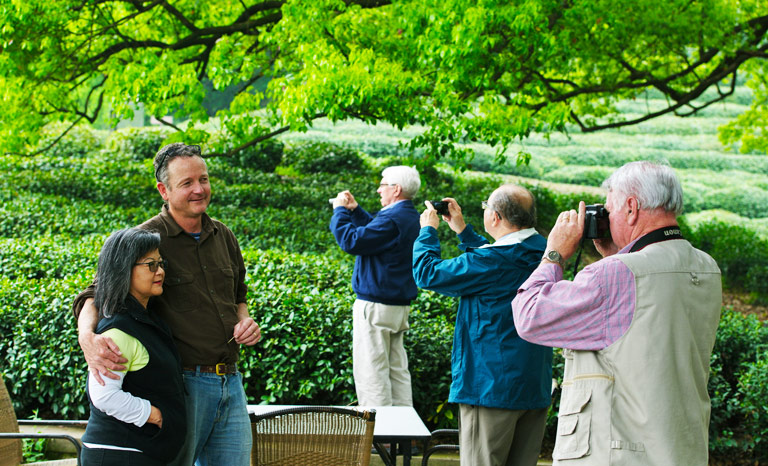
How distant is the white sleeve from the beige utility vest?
147 cm

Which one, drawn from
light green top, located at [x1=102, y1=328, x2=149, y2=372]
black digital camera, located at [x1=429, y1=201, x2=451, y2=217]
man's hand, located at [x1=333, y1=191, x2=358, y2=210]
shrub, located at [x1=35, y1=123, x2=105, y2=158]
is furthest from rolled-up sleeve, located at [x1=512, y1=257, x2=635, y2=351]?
shrub, located at [x1=35, y1=123, x2=105, y2=158]

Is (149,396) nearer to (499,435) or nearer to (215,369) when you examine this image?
(215,369)

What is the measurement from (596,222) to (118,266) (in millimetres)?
1731

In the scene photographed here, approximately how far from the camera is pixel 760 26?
9992mm

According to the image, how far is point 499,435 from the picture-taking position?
3.46 meters

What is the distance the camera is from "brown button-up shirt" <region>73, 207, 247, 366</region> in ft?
9.29

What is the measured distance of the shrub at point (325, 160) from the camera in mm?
14812

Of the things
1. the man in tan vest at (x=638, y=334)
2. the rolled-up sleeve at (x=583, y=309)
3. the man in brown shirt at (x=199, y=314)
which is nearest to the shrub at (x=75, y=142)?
the man in brown shirt at (x=199, y=314)

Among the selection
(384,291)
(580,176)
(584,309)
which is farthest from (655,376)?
(580,176)

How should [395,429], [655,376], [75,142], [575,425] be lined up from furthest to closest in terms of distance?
1. [75,142]
2. [395,429]
3. [575,425]
4. [655,376]

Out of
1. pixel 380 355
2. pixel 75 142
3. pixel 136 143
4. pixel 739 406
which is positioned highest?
pixel 75 142

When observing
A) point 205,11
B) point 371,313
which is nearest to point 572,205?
point 205,11

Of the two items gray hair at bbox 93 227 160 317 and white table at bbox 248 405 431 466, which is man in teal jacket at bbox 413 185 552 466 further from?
gray hair at bbox 93 227 160 317

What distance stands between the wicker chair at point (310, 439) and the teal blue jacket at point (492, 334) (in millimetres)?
534
